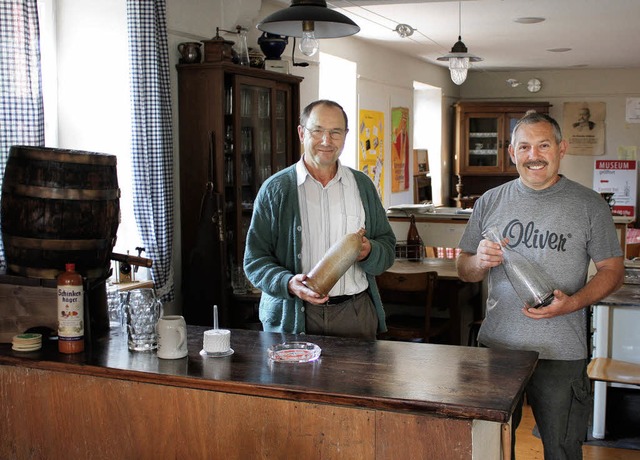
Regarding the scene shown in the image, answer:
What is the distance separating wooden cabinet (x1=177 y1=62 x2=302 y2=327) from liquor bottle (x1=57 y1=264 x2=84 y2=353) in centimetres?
213

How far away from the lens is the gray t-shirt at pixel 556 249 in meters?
2.62

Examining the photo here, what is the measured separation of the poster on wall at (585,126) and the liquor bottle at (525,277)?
9453 mm

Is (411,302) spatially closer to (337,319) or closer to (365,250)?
(337,319)

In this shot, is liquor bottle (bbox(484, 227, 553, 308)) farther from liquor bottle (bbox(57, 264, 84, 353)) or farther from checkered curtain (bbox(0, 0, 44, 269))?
checkered curtain (bbox(0, 0, 44, 269))

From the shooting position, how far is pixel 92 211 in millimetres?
2500

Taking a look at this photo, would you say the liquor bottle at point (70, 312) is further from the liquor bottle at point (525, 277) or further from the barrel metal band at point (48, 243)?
the liquor bottle at point (525, 277)

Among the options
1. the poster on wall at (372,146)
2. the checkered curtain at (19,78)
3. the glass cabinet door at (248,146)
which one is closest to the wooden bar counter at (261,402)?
the checkered curtain at (19,78)

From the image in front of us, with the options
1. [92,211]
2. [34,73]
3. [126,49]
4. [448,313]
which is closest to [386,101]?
[448,313]

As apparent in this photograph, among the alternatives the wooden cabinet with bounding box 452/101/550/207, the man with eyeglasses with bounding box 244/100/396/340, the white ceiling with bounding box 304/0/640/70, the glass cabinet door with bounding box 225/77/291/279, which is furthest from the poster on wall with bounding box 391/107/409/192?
the man with eyeglasses with bounding box 244/100/396/340

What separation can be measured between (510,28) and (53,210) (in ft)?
19.7

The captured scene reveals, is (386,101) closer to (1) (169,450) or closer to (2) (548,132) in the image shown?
(2) (548,132)

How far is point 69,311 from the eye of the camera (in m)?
2.38

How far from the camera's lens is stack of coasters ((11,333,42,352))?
7.95 feet

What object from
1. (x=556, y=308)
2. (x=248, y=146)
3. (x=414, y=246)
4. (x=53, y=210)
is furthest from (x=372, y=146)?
(x=53, y=210)
